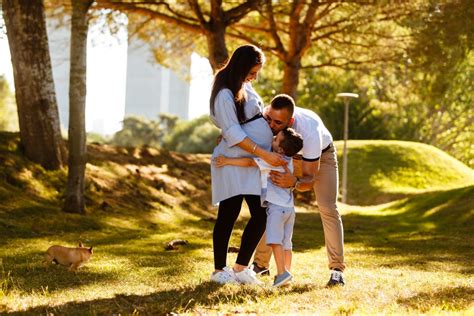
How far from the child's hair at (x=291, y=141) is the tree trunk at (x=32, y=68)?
26.5ft

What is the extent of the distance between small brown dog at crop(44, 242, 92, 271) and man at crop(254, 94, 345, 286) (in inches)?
63.3

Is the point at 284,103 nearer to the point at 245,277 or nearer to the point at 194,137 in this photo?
the point at 245,277

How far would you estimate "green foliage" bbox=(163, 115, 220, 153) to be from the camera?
55625mm

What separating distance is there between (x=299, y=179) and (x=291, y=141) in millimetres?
405

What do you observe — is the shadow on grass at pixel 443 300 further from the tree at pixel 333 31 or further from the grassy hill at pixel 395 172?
the grassy hill at pixel 395 172

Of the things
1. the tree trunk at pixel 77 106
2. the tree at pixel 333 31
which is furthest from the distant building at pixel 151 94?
the tree trunk at pixel 77 106

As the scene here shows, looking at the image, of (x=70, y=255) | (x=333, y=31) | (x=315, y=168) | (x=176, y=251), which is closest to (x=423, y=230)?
(x=333, y=31)

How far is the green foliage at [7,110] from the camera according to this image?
45.1 m

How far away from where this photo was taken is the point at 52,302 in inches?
226

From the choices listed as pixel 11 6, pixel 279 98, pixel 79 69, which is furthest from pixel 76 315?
pixel 11 6

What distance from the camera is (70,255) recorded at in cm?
764

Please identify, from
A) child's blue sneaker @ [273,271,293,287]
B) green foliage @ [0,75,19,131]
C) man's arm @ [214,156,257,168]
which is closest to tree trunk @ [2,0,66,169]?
man's arm @ [214,156,257,168]

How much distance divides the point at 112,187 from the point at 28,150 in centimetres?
201

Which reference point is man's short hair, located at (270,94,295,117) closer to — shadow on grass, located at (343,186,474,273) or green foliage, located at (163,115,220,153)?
shadow on grass, located at (343,186,474,273)
